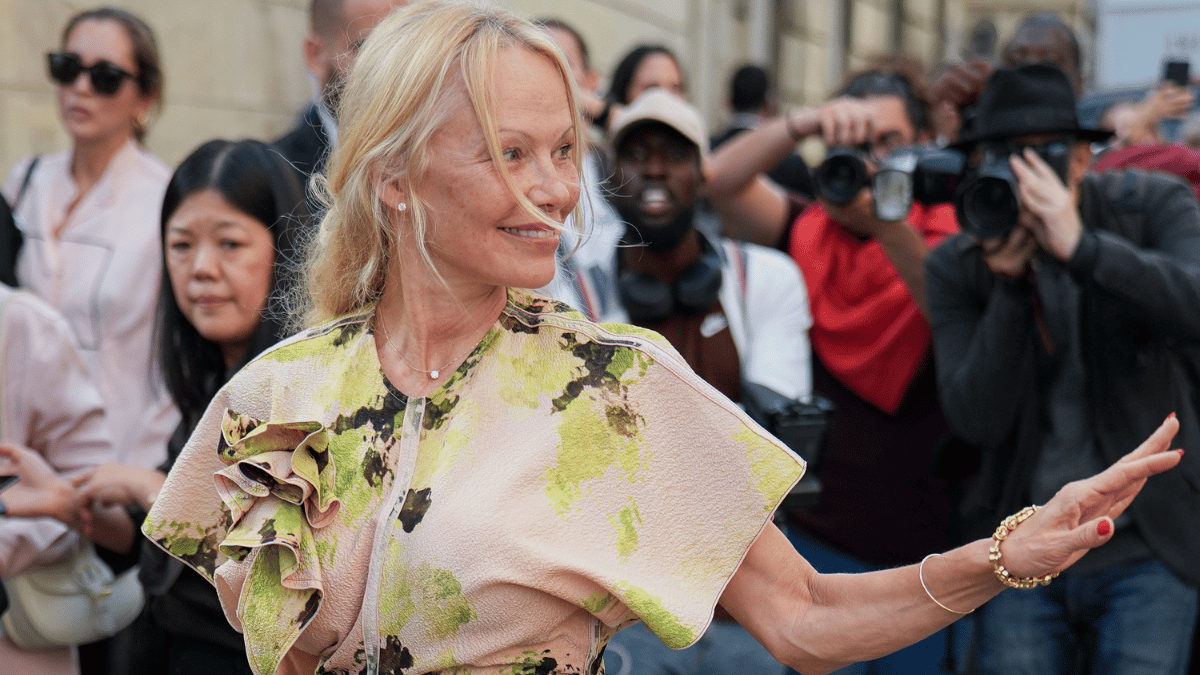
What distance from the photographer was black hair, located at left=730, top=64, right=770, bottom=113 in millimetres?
7086

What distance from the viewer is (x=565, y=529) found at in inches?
66.7

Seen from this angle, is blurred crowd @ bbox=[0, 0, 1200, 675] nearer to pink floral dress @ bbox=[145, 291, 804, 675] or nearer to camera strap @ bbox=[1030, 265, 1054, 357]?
camera strap @ bbox=[1030, 265, 1054, 357]

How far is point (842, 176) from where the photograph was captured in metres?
3.48

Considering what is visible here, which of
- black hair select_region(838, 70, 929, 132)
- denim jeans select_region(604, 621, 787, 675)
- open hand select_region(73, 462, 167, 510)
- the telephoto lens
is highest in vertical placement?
black hair select_region(838, 70, 929, 132)

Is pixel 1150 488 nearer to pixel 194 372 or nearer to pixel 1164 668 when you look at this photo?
pixel 1164 668

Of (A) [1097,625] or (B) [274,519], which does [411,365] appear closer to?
(B) [274,519]

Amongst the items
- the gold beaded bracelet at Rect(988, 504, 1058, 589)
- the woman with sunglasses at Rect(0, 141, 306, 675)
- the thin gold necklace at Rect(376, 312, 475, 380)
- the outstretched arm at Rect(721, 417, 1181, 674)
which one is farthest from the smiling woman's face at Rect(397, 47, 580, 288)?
the woman with sunglasses at Rect(0, 141, 306, 675)

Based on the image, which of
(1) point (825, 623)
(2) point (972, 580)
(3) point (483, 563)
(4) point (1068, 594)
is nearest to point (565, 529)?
(3) point (483, 563)

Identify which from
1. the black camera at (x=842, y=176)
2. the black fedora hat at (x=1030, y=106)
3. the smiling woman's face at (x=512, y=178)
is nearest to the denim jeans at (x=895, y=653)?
the black camera at (x=842, y=176)

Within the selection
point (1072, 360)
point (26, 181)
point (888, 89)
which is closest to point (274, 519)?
point (1072, 360)

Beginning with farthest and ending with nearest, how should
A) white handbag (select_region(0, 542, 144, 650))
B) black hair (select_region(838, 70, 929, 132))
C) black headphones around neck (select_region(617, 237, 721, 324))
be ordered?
black hair (select_region(838, 70, 929, 132)) < black headphones around neck (select_region(617, 237, 721, 324)) < white handbag (select_region(0, 542, 144, 650))

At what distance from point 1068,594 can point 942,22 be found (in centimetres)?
1983

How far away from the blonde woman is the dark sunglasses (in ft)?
7.38

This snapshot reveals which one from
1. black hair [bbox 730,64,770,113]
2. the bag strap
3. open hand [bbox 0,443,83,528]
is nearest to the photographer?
open hand [bbox 0,443,83,528]
